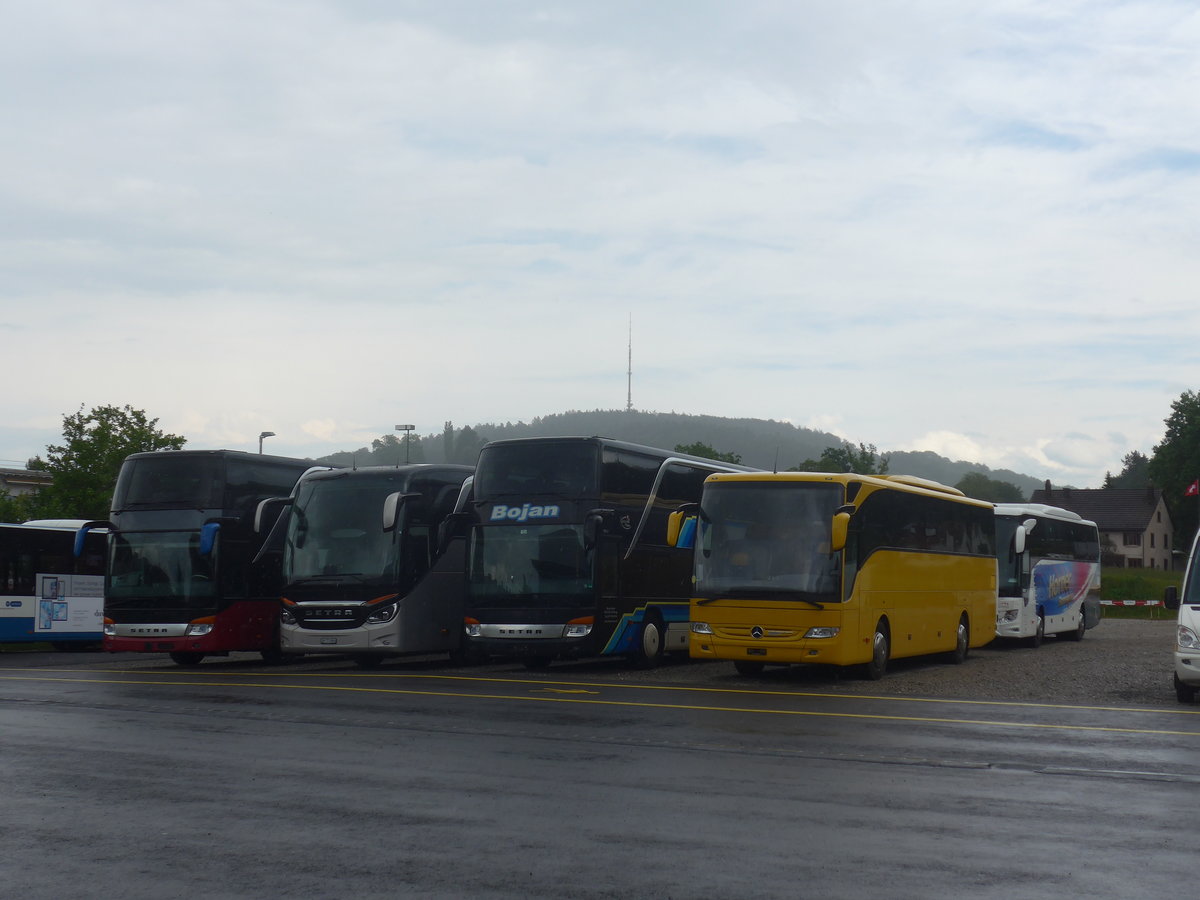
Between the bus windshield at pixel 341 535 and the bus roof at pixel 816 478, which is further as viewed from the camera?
the bus windshield at pixel 341 535

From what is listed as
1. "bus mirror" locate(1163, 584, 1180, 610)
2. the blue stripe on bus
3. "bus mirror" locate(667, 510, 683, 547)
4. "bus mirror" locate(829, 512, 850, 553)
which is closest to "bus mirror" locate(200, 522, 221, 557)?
the blue stripe on bus

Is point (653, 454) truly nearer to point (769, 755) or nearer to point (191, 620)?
point (191, 620)

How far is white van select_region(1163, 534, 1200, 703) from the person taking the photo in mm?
16859

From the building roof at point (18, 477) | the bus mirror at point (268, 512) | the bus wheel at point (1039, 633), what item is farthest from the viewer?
the building roof at point (18, 477)

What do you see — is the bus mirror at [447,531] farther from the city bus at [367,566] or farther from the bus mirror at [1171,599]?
the bus mirror at [1171,599]

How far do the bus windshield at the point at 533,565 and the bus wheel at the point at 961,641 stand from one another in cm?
743

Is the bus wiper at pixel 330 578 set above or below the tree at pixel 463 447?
below

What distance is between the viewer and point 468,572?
23.0 m

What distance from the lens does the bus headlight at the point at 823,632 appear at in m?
19.2

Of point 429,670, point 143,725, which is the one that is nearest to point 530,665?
point 429,670

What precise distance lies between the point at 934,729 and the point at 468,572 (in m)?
10.6

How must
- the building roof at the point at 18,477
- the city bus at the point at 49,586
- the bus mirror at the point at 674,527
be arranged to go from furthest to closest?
1. the building roof at the point at 18,477
2. the city bus at the point at 49,586
3. the bus mirror at the point at 674,527

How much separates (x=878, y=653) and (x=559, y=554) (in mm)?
5323

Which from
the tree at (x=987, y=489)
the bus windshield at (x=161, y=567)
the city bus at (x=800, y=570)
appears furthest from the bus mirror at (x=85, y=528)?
the tree at (x=987, y=489)
